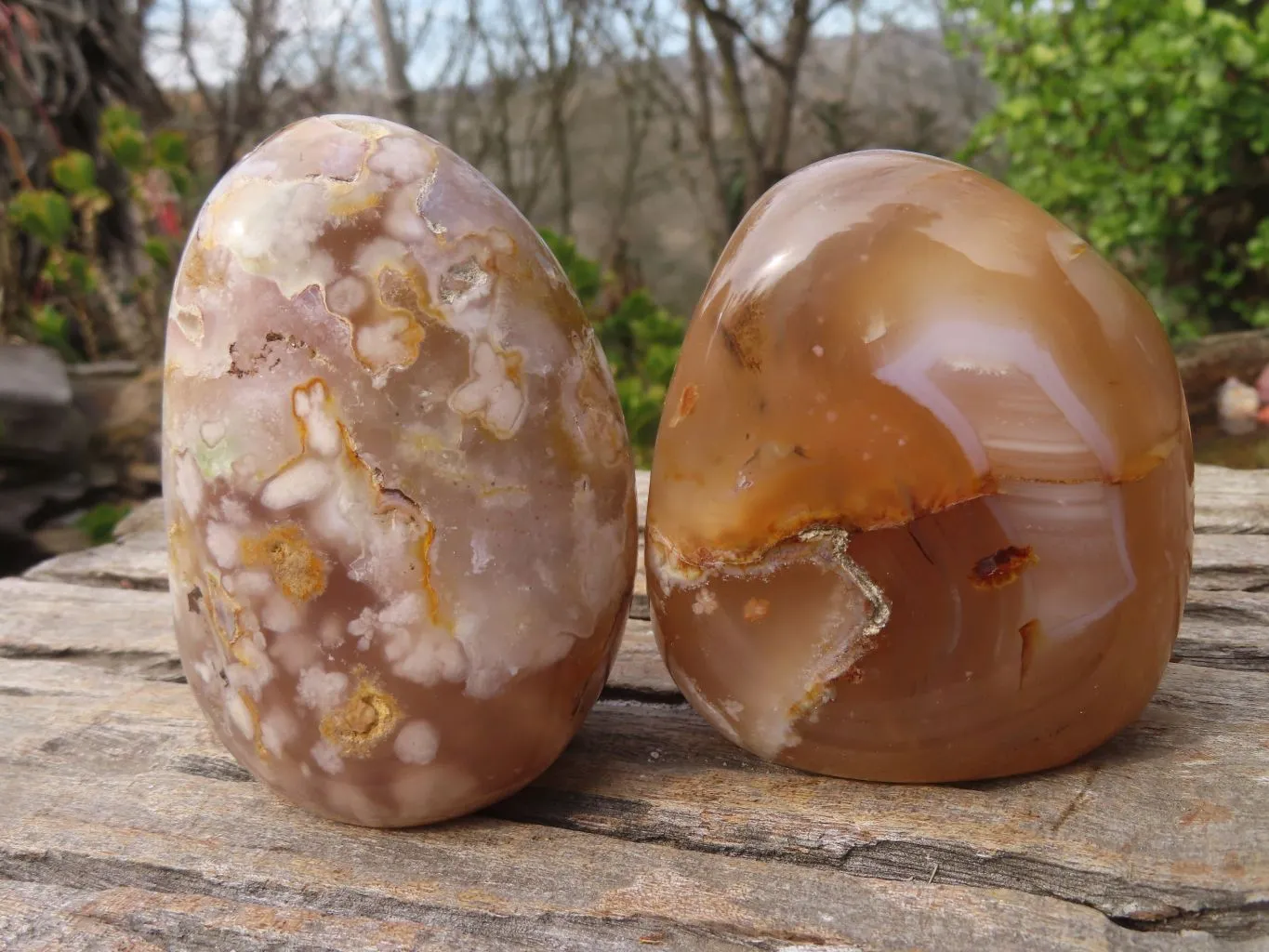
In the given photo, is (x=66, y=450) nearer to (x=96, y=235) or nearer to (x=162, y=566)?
(x=96, y=235)

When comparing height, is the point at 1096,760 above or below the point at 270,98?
below

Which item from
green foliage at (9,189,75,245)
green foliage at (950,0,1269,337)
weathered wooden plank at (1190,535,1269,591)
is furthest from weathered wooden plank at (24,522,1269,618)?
green foliage at (950,0,1269,337)

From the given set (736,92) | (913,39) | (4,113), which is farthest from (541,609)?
(913,39)

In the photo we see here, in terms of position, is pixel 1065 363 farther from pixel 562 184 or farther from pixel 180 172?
pixel 562 184

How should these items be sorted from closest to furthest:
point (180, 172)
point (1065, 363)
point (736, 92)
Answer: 1. point (1065, 363)
2. point (180, 172)
3. point (736, 92)

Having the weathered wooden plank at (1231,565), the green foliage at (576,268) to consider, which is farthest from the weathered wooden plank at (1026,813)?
the green foliage at (576,268)

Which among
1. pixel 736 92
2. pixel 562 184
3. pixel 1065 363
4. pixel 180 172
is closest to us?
pixel 1065 363

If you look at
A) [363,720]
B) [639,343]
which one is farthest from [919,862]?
[639,343]

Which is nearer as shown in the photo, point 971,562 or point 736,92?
point 971,562
